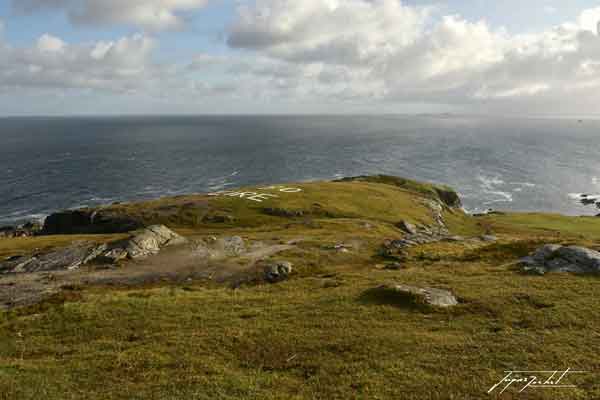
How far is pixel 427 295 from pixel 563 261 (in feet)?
60.7

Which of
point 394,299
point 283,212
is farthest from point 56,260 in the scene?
point 283,212

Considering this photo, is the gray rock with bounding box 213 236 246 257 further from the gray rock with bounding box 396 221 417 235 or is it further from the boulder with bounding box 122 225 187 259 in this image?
the gray rock with bounding box 396 221 417 235

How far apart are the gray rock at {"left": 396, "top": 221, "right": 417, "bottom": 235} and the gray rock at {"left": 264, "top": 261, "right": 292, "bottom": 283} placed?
4692 cm

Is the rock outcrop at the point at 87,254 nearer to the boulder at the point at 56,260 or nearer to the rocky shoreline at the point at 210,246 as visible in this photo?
the boulder at the point at 56,260

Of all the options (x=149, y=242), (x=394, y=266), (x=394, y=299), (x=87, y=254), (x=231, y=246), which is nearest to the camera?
(x=394, y=299)

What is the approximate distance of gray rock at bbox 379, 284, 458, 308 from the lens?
2611cm

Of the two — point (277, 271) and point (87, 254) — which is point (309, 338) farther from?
point (87, 254)

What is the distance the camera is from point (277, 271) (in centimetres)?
4038

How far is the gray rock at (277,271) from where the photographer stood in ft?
129

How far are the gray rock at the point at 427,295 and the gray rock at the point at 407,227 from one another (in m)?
54.2

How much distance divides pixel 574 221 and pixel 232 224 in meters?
103

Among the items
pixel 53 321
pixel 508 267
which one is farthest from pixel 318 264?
pixel 53 321

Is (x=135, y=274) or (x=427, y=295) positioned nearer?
(x=427, y=295)

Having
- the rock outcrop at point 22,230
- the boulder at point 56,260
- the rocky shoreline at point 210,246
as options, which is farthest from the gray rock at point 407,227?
the rock outcrop at point 22,230
